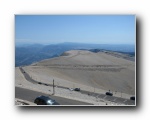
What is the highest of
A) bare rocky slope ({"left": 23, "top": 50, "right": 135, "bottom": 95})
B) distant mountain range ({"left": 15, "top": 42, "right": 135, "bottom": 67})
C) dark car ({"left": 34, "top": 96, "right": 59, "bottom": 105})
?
distant mountain range ({"left": 15, "top": 42, "right": 135, "bottom": 67})

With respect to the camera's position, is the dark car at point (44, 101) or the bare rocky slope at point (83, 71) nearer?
the dark car at point (44, 101)

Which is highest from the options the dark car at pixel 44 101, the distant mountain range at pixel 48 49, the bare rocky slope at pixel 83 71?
the distant mountain range at pixel 48 49

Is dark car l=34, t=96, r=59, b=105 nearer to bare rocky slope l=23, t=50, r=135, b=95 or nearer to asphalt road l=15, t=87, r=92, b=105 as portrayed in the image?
asphalt road l=15, t=87, r=92, b=105

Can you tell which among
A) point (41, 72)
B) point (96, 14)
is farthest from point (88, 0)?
point (41, 72)

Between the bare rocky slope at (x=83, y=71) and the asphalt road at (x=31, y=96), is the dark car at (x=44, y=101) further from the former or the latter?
the bare rocky slope at (x=83, y=71)

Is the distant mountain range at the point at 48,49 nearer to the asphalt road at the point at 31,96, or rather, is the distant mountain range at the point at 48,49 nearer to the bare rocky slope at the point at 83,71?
the bare rocky slope at the point at 83,71

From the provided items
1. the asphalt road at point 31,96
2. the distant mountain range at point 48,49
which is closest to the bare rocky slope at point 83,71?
the distant mountain range at point 48,49

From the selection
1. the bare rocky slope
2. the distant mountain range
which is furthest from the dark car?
the distant mountain range

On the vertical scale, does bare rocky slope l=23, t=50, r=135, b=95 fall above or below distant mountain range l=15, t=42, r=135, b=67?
below

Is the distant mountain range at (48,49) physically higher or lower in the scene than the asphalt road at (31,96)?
higher
